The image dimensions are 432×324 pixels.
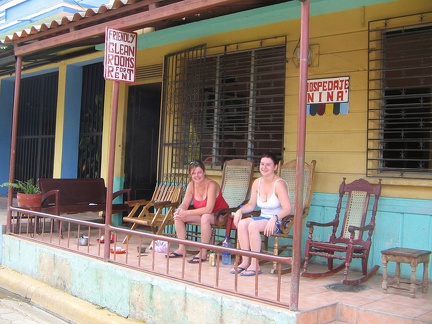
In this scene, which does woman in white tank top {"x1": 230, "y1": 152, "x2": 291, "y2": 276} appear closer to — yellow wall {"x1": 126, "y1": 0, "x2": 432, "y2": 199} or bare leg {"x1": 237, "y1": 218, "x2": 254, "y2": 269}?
bare leg {"x1": 237, "y1": 218, "x2": 254, "y2": 269}

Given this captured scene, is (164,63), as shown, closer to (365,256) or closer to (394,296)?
(365,256)

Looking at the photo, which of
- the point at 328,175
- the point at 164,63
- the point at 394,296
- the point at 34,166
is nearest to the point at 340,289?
the point at 394,296

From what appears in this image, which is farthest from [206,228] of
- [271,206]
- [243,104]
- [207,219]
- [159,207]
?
[243,104]

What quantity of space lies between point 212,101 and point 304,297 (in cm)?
351

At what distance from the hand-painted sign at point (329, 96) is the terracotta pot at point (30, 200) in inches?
150

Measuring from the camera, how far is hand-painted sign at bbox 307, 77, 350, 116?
5.45 meters

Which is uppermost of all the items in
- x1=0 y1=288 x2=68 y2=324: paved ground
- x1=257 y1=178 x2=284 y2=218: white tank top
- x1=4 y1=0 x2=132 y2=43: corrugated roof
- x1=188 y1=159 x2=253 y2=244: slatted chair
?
x1=4 y1=0 x2=132 y2=43: corrugated roof

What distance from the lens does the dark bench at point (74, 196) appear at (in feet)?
22.6

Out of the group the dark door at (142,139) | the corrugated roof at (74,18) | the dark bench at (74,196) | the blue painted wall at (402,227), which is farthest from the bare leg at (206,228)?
the dark door at (142,139)

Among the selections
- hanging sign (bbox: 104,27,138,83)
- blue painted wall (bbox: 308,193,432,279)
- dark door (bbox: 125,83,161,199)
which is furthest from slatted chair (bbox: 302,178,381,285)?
dark door (bbox: 125,83,161,199)

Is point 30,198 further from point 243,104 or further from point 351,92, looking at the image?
point 351,92

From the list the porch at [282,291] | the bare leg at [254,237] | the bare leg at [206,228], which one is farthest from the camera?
the bare leg at [206,228]

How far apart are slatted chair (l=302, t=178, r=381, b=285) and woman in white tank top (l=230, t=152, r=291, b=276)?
1.11 feet

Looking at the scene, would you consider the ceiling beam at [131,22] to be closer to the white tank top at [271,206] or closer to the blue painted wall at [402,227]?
the white tank top at [271,206]
